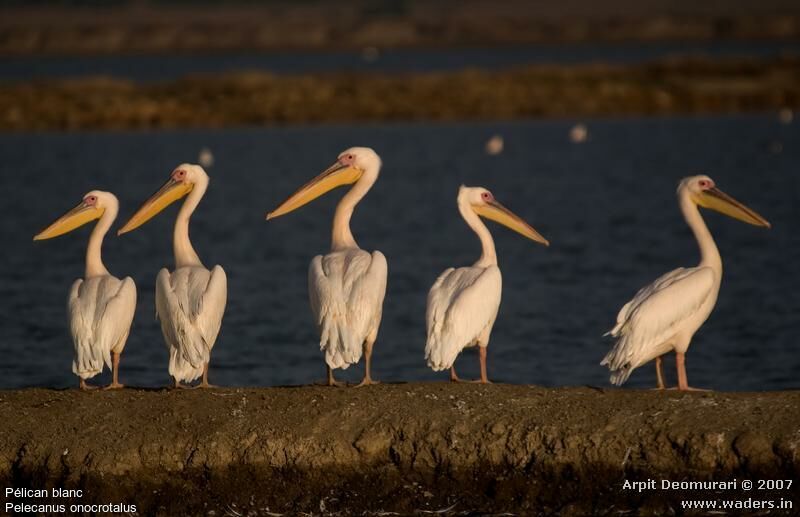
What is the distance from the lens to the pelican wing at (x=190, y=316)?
9688 millimetres

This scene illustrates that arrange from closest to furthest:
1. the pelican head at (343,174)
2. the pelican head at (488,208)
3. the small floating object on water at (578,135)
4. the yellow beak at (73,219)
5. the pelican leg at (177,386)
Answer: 1. the pelican leg at (177,386)
2. the pelican head at (488,208)
3. the yellow beak at (73,219)
4. the pelican head at (343,174)
5. the small floating object on water at (578,135)

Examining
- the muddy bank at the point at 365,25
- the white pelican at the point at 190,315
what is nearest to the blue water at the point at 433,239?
the white pelican at the point at 190,315

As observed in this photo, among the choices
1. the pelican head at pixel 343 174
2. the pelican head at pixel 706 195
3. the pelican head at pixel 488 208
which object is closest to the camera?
the pelican head at pixel 706 195

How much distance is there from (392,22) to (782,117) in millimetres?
103884

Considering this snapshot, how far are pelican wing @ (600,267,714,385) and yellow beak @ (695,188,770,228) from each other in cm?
102

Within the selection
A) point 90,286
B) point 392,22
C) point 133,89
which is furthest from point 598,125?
point 392,22

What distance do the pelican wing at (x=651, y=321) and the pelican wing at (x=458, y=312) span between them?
823mm

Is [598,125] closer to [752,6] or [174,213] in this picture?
[174,213]

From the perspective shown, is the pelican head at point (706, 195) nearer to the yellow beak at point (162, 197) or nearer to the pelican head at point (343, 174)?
the pelican head at point (343, 174)

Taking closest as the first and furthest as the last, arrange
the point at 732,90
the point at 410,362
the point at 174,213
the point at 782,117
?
the point at 410,362 → the point at 174,213 → the point at 782,117 → the point at 732,90

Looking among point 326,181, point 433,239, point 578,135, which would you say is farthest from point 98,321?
point 578,135

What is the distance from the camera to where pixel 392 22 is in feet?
472

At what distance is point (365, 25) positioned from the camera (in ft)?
465

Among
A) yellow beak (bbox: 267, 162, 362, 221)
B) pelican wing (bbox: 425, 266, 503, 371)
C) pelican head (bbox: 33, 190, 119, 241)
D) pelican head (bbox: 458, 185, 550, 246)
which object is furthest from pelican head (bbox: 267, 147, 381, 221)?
pelican wing (bbox: 425, 266, 503, 371)
